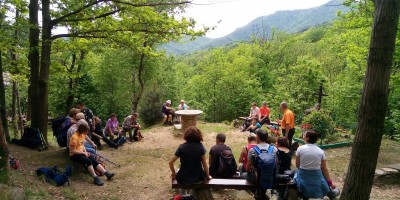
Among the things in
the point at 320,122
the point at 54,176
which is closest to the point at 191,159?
the point at 54,176

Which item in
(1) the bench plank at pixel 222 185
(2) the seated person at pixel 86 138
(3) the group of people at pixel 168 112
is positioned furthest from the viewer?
(3) the group of people at pixel 168 112

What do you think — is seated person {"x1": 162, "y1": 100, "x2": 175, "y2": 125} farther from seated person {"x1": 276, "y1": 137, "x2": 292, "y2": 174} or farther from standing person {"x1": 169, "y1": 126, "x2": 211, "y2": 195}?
standing person {"x1": 169, "y1": 126, "x2": 211, "y2": 195}

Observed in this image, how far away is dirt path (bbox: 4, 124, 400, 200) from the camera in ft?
18.9

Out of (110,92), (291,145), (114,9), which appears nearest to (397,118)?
(291,145)

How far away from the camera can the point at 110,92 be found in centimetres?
2655

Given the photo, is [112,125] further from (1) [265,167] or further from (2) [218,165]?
(1) [265,167]

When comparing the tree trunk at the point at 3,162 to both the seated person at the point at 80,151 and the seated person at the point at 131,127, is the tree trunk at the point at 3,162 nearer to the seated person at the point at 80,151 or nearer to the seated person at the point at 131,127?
the seated person at the point at 80,151

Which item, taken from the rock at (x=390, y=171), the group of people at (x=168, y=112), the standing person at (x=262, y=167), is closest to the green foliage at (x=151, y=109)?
the group of people at (x=168, y=112)

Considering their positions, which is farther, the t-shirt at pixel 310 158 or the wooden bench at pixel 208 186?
the wooden bench at pixel 208 186

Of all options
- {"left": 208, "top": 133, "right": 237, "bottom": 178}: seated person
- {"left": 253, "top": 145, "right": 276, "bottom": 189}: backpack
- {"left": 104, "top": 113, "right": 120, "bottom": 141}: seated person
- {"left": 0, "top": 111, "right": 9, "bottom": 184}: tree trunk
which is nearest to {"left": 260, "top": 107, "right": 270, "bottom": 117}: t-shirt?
{"left": 104, "top": 113, "right": 120, "bottom": 141}: seated person

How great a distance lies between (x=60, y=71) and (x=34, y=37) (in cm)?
289

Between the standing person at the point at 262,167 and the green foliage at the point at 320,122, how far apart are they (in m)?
5.55

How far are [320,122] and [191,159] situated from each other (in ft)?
21.7

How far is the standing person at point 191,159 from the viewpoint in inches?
186
